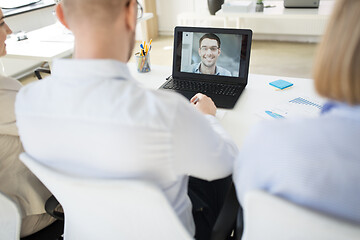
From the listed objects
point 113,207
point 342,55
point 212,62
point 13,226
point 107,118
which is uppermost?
point 342,55

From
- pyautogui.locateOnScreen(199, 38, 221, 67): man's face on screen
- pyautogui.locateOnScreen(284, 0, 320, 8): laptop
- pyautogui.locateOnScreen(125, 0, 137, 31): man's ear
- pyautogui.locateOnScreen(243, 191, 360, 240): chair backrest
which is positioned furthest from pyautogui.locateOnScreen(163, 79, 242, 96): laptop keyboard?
pyautogui.locateOnScreen(284, 0, 320, 8): laptop

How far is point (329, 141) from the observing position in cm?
56

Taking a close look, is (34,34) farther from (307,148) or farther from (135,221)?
(307,148)

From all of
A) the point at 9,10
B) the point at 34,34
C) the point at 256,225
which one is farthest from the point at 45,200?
the point at 9,10

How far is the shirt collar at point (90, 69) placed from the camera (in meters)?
0.71

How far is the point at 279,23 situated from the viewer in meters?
4.41

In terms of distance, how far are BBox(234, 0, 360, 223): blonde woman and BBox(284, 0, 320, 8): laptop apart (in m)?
3.09

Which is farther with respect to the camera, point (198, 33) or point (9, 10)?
point (9, 10)

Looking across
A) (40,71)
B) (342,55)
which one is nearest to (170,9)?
(40,71)

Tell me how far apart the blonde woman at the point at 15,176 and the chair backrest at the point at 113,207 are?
270mm

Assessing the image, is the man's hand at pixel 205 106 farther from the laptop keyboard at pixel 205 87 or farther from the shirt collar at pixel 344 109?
the shirt collar at pixel 344 109

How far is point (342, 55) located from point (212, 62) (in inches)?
35.8

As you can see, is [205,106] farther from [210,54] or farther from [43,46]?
[43,46]

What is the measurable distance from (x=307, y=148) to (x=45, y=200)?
965 millimetres
